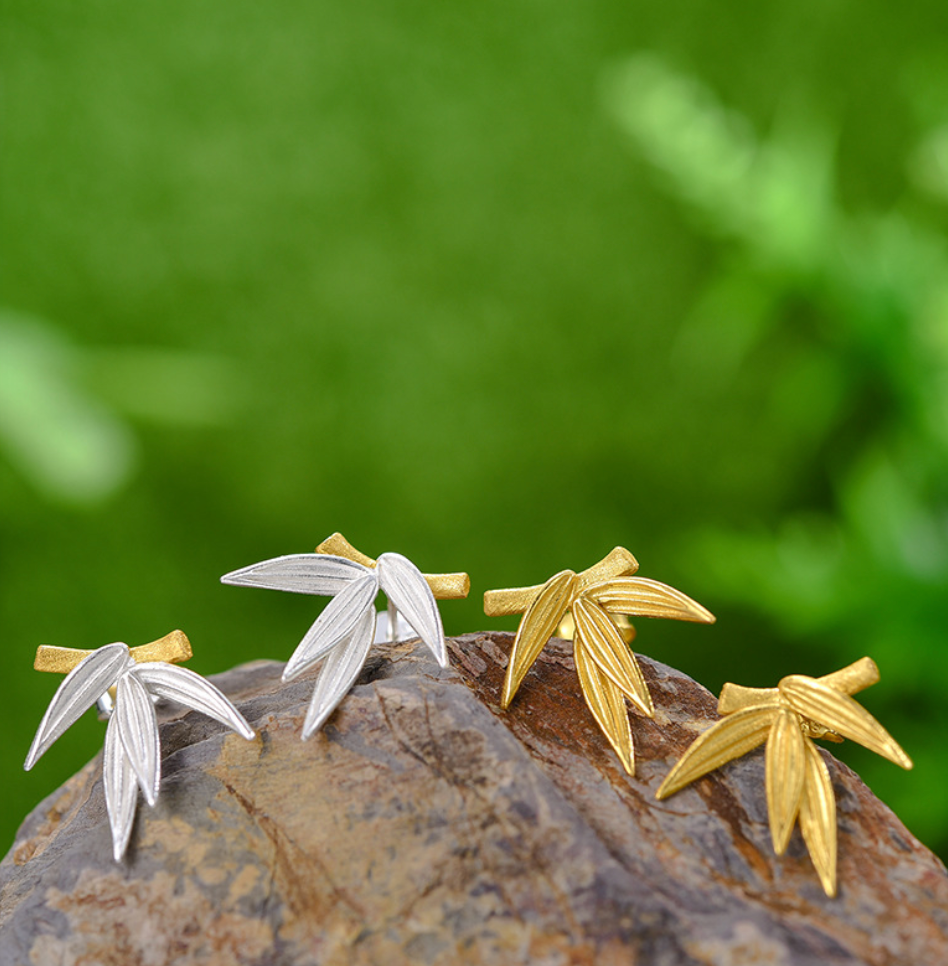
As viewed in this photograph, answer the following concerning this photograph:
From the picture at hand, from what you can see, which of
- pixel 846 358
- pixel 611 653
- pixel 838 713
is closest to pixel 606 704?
pixel 611 653

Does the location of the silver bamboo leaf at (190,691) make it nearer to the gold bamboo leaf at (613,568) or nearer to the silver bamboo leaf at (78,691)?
the silver bamboo leaf at (78,691)

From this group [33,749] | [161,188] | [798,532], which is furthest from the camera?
[161,188]

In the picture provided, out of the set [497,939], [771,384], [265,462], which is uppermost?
[771,384]

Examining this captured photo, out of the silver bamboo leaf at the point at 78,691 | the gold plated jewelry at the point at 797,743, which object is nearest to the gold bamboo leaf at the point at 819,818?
the gold plated jewelry at the point at 797,743

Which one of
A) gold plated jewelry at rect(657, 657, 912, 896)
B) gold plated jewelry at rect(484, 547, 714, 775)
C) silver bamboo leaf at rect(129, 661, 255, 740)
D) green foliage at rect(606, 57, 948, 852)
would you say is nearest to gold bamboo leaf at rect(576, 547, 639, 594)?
gold plated jewelry at rect(484, 547, 714, 775)

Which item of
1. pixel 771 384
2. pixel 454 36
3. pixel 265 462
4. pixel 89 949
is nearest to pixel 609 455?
pixel 771 384

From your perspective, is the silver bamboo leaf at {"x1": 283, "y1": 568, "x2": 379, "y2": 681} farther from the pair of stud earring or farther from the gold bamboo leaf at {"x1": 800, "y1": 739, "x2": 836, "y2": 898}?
the gold bamboo leaf at {"x1": 800, "y1": 739, "x2": 836, "y2": 898}

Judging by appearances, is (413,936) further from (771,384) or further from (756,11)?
(756,11)
